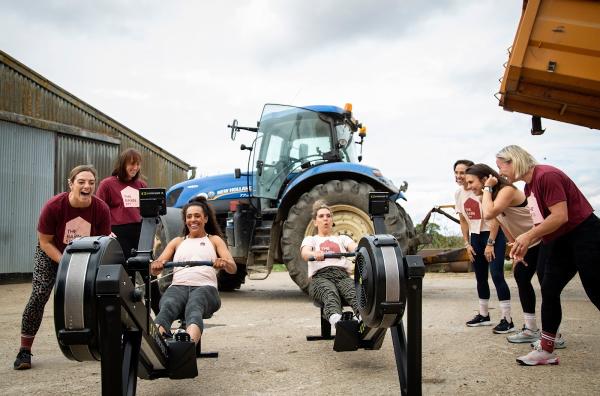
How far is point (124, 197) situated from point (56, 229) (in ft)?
3.68

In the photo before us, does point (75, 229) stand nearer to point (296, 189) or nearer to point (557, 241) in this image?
point (557, 241)

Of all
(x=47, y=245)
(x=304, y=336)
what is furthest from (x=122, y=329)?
(x=304, y=336)

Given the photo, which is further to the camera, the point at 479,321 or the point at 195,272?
the point at 479,321

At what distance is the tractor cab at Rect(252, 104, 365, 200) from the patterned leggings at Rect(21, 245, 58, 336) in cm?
444

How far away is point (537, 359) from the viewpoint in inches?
162

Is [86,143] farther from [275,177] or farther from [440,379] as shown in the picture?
[440,379]

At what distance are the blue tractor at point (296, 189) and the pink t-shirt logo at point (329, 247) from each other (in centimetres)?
256

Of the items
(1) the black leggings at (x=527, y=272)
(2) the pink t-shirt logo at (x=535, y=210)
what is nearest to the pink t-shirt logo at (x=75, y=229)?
(2) the pink t-shirt logo at (x=535, y=210)

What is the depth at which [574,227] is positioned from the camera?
4062mm

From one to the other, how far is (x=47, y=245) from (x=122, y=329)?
183 cm

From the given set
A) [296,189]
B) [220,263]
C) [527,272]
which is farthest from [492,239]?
[296,189]

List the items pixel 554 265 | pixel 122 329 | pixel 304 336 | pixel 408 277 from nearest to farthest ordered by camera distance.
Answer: pixel 122 329
pixel 408 277
pixel 554 265
pixel 304 336

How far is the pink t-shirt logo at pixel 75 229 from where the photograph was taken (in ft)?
14.8

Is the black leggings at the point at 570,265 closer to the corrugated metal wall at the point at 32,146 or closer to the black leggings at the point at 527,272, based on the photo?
the black leggings at the point at 527,272
